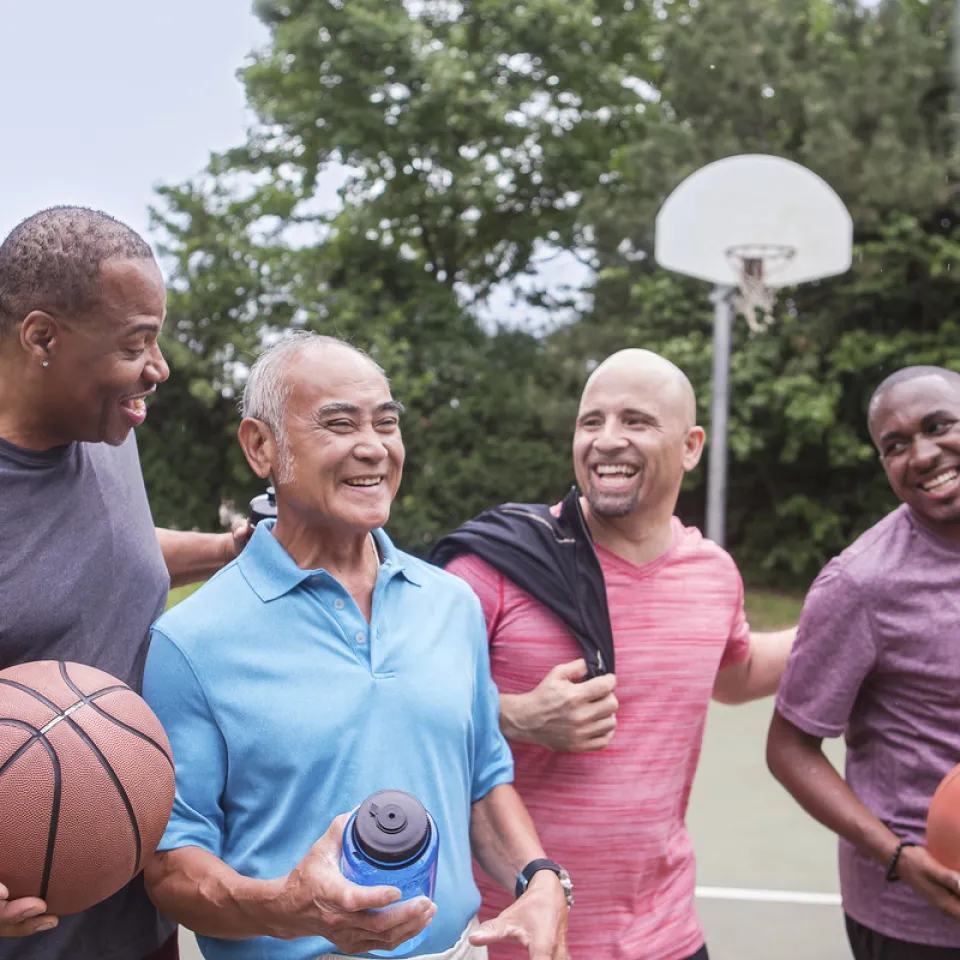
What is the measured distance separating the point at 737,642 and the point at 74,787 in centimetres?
161

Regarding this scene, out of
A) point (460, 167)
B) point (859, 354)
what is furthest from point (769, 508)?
point (460, 167)

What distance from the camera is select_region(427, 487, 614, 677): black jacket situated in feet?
8.06

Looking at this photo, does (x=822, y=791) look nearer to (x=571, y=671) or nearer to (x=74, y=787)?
(x=571, y=671)

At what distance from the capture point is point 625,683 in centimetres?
250

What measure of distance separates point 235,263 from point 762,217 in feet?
27.5

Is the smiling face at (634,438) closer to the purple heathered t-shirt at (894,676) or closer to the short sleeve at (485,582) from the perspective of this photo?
the short sleeve at (485,582)

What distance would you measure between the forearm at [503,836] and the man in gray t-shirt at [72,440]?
A: 61 centimetres

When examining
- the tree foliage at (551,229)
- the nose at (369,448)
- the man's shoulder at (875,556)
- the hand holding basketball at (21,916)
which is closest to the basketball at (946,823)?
the man's shoulder at (875,556)

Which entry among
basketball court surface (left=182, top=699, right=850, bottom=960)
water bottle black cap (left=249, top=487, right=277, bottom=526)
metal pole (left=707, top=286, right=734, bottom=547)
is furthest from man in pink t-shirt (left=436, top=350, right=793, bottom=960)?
metal pole (left=707, top=286, right=734, bottom=547)

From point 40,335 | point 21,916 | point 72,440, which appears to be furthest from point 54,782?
point 40,335

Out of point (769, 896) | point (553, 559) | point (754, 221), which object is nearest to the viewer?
point (553, 559)

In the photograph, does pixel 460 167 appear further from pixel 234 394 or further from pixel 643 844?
pixel 643 844

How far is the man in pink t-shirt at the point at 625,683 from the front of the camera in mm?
2402

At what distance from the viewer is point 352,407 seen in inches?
81.0
